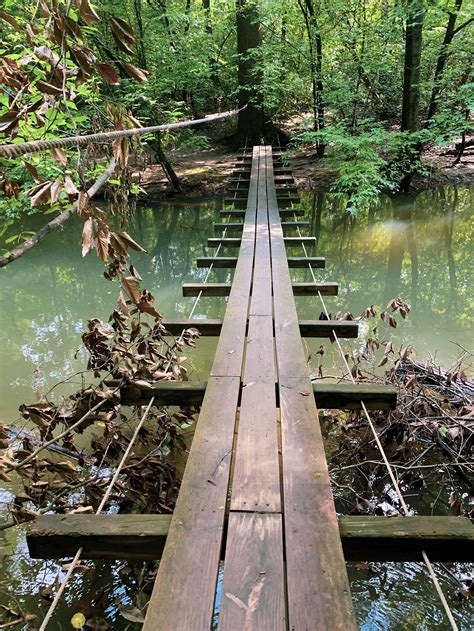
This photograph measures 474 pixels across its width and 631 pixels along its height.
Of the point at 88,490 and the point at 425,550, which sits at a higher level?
the point at 425,550

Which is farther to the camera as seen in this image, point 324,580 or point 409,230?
point 409,230

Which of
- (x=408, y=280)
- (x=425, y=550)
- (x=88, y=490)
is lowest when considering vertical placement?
(x=408, y=280)

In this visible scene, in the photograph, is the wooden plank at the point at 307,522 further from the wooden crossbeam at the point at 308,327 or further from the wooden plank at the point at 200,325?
the wooden plank at the point at 200,325

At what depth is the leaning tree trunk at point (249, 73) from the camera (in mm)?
9258

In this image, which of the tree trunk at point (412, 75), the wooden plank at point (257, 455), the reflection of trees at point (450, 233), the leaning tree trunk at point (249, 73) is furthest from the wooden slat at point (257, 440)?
the leaning tree trunk at point (249, 73)

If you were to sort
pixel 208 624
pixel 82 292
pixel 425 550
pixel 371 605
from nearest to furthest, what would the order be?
1. pixel 208 624
2. pixel 425 550
3. pixel 371 605
4. pixel 82 292

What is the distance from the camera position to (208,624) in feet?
2.95

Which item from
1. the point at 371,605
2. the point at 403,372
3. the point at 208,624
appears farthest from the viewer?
Answer: the point at 403,372

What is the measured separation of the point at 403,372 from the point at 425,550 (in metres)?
2.14

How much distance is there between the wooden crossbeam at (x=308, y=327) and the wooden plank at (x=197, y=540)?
879mm

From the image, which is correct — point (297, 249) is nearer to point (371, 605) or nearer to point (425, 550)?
point (371, 605)

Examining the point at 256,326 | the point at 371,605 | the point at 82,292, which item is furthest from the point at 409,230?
the point at 371,605

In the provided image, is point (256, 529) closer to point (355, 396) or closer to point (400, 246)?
point (355, 396)

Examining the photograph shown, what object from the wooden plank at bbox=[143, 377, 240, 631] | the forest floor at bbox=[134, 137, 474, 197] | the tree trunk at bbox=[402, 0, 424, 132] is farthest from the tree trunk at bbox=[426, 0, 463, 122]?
the wooden plank at bbox=[143, 377, 240, 631]
